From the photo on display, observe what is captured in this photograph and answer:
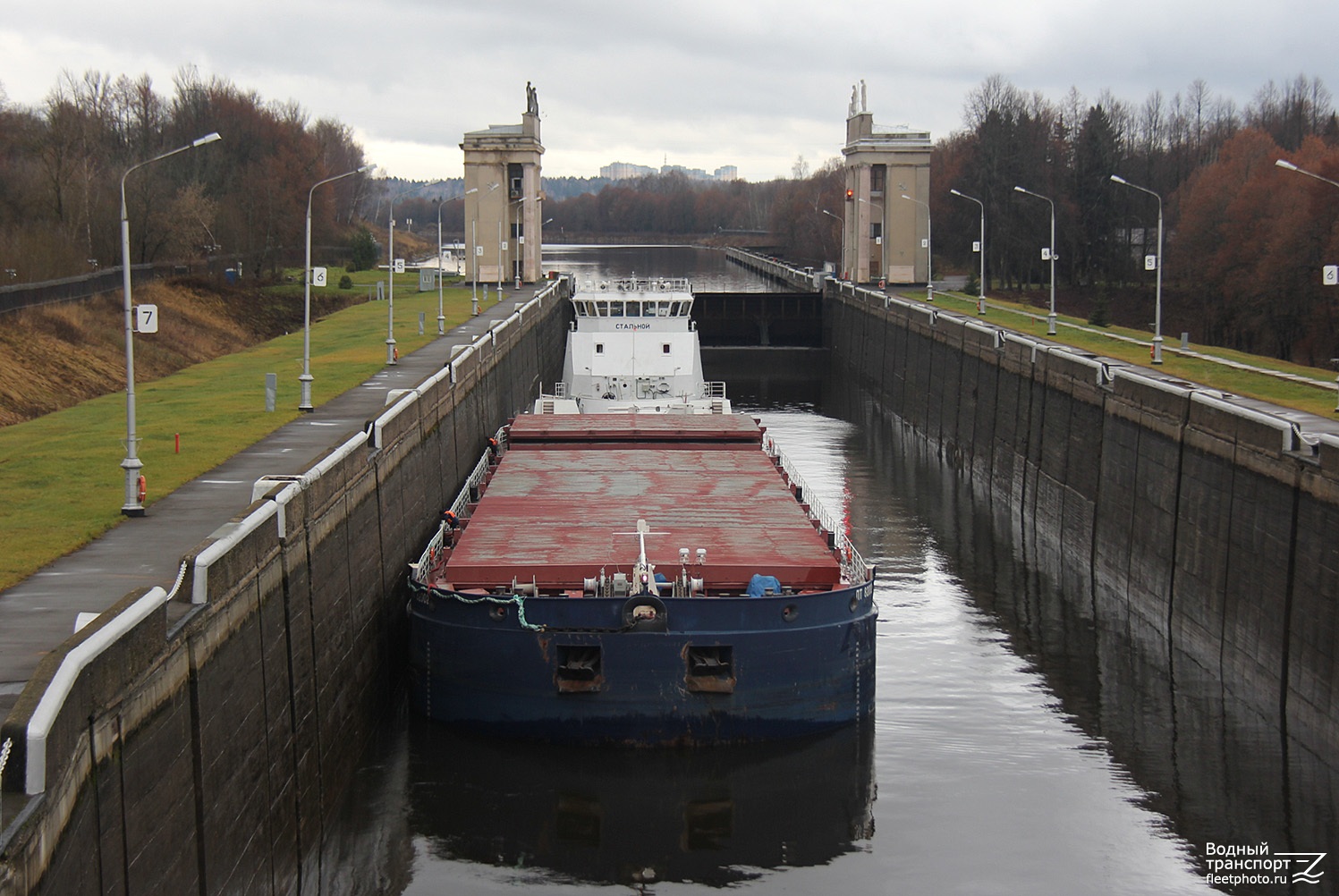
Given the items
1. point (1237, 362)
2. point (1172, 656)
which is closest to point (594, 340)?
point (1237, 362)

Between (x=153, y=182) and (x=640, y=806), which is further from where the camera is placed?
(x=153, y=182)

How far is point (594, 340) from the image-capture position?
176 feet

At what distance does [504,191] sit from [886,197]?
2332cm

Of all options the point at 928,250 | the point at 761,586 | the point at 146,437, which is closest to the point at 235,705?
the point at 761,586

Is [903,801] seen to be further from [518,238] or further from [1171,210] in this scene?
[1171,210]

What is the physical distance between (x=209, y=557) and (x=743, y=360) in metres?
70.7

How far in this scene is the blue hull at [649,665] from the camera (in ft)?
71.6

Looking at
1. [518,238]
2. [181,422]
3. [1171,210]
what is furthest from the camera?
[1171,210]

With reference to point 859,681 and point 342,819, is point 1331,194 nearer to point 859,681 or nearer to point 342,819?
point 859,681

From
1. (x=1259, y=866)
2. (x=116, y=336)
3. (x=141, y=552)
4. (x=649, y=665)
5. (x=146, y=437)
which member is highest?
(x=116, y=336)

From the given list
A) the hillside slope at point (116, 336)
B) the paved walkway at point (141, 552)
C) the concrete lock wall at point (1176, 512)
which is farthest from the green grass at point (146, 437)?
the concrete lock wall at point (1176, 512)

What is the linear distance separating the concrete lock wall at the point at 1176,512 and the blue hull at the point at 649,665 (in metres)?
7.29

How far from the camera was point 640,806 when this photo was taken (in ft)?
70.2

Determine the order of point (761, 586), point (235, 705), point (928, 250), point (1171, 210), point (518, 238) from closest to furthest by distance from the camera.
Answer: point (235, 705)
point (761, 586)
point (928, 250)
point (518, 238)
point (1171, 210)
